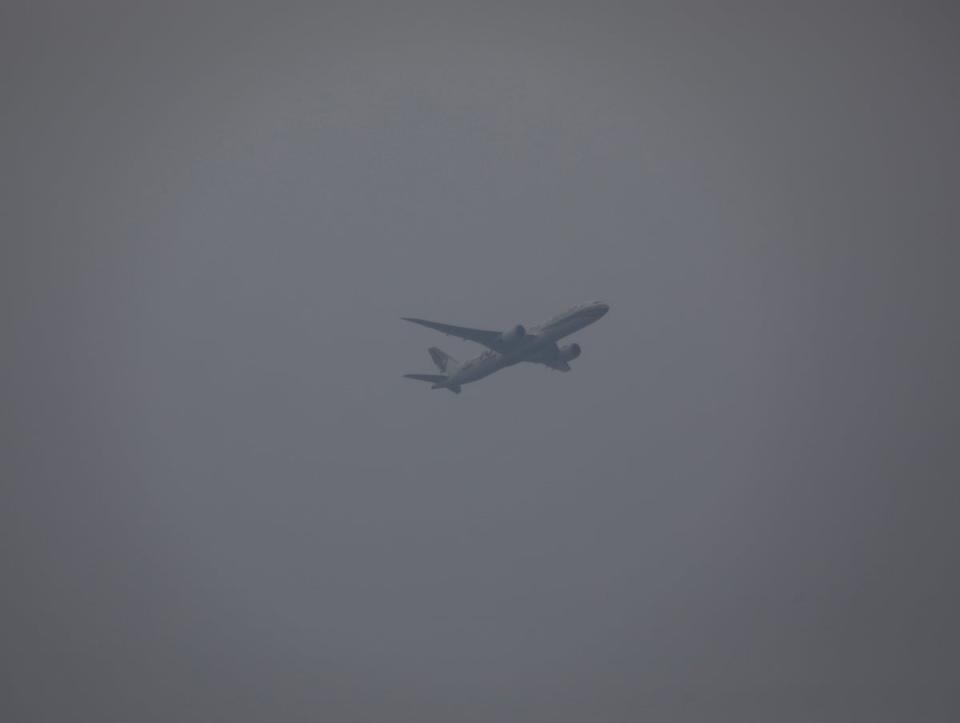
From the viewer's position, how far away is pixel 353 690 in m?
50.4

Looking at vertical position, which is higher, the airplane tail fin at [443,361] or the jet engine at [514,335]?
the airplane tail fin at [443,361]

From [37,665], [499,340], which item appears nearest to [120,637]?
[37,665]

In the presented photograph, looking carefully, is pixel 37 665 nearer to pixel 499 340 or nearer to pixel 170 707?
pixel 170 707

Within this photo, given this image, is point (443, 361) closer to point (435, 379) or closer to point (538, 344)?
point (435, 379)

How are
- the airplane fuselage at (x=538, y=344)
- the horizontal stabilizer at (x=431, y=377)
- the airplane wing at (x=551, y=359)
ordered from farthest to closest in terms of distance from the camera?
1. the horizontal stabilizer at (x=431, y=377)
2. the airplane wing at (x=551, y=359)
3. the airplane fuselage at (x=538, y=344)

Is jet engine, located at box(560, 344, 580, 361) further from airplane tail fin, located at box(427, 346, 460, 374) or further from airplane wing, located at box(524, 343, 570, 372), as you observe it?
airplane tail fin, located at box(427, 346, 460, 374)

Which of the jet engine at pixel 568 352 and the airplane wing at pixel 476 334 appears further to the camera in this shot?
the jet engine at pixel 568 352

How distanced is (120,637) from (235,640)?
6810mm

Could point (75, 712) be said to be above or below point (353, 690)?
below

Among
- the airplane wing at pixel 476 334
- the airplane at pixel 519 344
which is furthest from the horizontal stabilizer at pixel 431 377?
the airplane wing at pixel 476 334

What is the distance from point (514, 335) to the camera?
47.6m

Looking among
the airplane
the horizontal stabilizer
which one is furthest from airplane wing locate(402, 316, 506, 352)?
the horizontal stabilizer

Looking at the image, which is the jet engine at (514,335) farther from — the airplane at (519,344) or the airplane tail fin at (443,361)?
the airplane tail fin at (443,361)

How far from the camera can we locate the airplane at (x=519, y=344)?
155 ft
